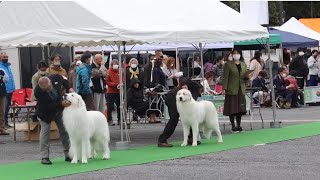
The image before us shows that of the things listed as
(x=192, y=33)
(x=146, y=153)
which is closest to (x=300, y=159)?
(x=146, y=153)

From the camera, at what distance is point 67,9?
52.9ft

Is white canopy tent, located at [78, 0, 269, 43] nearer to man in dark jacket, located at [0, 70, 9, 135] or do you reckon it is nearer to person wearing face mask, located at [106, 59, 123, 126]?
person wearing face mask, located at [106, 59, 123, 126]

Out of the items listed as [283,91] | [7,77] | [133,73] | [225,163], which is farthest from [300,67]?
[225,163]

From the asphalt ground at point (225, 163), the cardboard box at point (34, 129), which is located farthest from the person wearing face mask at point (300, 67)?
the cardboard box at point (34, 129)

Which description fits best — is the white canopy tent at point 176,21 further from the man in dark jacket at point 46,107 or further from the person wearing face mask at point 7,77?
the person wearing face mask at point 7,77

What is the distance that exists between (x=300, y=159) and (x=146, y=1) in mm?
5971

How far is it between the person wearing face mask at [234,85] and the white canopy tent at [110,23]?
82cm

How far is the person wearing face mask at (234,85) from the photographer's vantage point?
18.3 m

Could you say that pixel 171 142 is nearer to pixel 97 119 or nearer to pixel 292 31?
pixel 97 119

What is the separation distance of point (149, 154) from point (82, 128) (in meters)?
1.95

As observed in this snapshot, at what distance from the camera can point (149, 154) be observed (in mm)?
14797

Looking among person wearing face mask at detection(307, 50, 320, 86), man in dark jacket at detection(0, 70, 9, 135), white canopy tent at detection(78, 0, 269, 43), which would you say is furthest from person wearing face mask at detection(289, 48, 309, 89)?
man in dark jacket at detection(0, 70, 9, 135)

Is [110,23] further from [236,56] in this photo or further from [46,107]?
[236,56]

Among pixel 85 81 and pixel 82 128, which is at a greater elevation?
pixel 85 81
